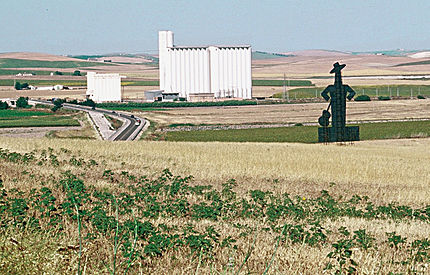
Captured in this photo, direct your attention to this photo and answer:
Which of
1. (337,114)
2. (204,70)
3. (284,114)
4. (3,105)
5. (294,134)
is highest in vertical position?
(204,70)

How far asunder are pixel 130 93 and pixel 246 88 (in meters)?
37.7

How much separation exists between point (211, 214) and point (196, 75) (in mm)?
141701

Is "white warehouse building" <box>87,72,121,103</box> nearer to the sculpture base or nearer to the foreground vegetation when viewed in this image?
the foreground vegetation

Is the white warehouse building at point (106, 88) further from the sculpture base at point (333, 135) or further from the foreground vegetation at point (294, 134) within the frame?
the sculpture base at point (333, 135)

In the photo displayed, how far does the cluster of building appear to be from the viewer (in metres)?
156

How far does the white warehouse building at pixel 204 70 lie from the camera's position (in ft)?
514

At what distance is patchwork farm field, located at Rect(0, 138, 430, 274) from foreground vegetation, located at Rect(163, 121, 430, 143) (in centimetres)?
2915

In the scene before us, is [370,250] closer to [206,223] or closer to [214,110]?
[206,223]

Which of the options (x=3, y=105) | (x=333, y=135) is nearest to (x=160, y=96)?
(x=3, y=105)

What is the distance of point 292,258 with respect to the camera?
1041 cm

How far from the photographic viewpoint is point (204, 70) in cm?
15700

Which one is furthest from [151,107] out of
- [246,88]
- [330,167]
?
[330,167]

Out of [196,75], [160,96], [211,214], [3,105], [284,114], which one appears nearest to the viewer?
[211,214]

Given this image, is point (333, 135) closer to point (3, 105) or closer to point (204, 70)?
point (3, 105)
